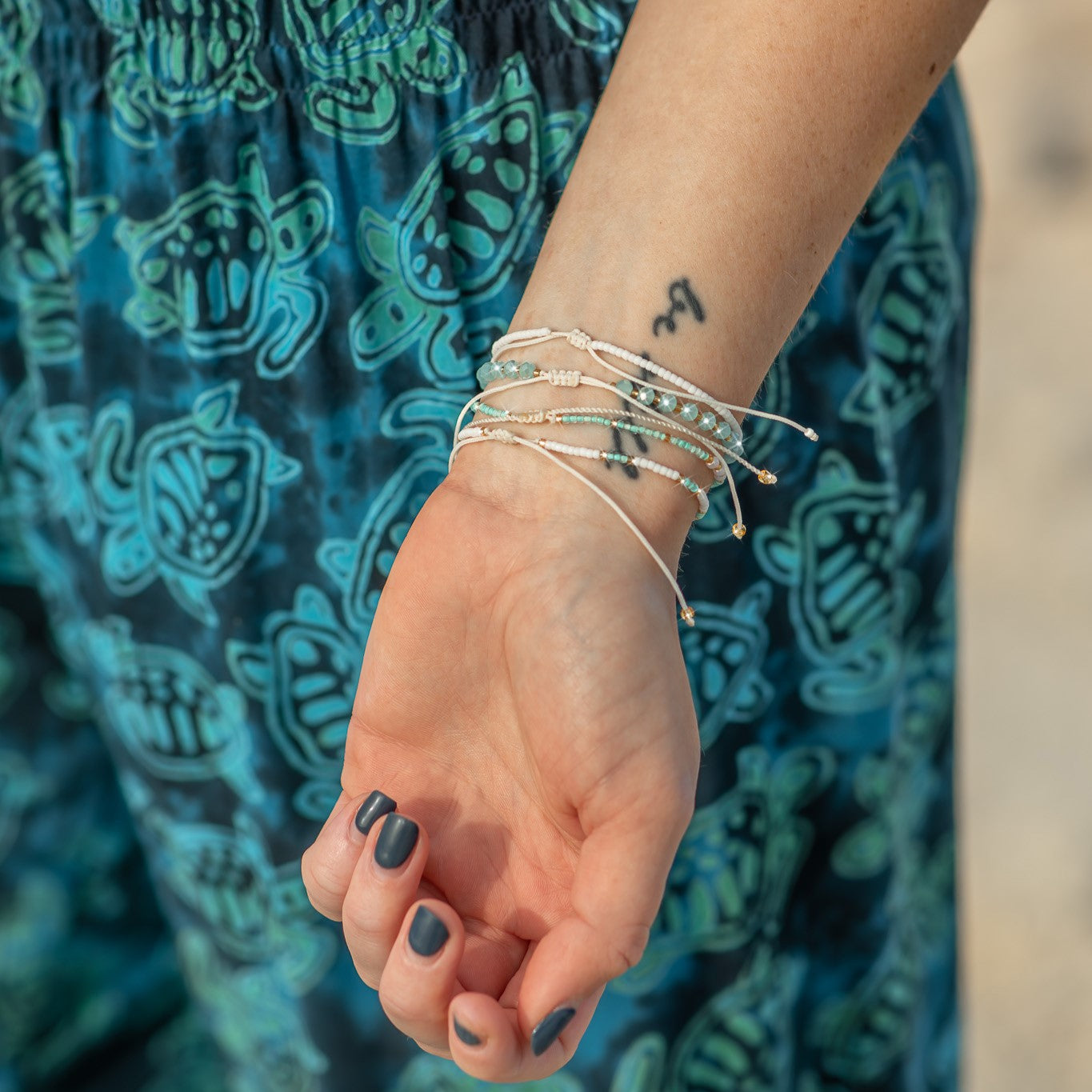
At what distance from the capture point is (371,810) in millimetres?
770

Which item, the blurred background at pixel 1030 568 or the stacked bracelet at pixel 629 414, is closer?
the stacked bracelet at pixel 629 414

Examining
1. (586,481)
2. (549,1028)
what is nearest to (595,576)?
(586,481)

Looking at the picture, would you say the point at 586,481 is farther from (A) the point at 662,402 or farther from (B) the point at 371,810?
(B) the point at 371,810

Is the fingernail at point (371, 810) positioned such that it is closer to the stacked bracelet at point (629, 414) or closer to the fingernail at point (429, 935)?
the fingernail at point (429, 935)

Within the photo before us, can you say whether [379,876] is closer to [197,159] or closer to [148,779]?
[148,779]

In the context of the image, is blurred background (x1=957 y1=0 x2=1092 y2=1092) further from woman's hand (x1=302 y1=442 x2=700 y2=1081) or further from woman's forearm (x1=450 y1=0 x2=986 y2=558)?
woman's forearm (x1=450 y1=0 x2=986 y2=558)

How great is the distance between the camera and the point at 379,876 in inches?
29.1

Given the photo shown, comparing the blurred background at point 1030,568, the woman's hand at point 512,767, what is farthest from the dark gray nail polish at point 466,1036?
the blurred background at point 1030,568

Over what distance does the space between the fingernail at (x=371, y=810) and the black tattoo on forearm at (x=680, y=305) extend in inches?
14.8

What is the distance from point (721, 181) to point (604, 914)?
49 centimetres

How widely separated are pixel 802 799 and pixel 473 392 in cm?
51

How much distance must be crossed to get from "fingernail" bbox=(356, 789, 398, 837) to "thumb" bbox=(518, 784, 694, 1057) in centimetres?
14

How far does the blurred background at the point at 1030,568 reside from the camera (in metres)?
2.13

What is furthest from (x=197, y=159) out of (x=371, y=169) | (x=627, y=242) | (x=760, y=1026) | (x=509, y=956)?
(x=760, y=1026)
